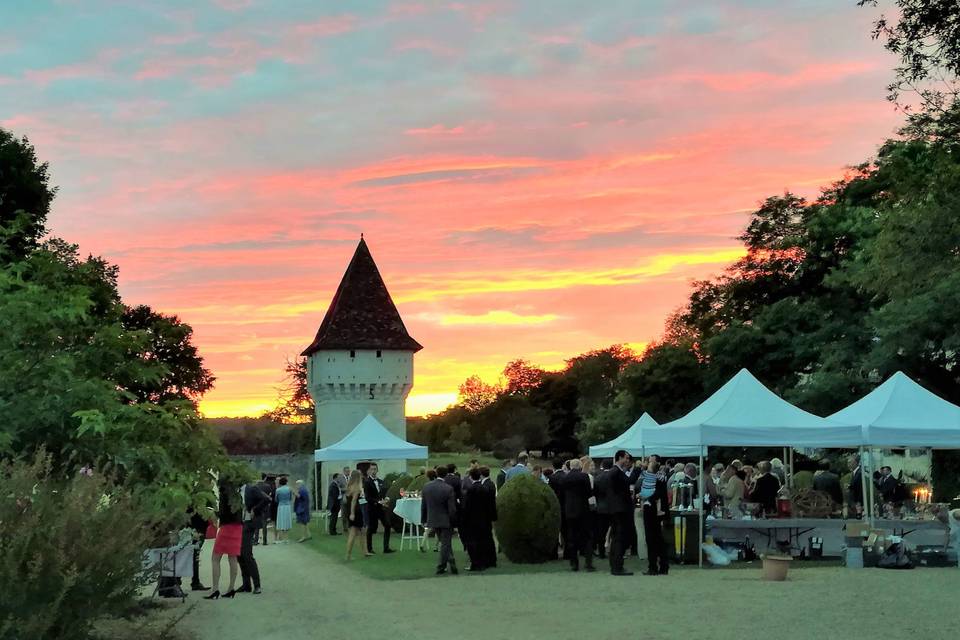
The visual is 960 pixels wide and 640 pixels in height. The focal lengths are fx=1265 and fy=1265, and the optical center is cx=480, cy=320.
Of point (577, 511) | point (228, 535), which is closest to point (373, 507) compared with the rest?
point (577, 511)

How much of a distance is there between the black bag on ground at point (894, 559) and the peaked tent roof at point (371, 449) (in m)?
15.4

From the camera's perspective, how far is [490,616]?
1472 cm

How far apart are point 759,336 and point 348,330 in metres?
26.5

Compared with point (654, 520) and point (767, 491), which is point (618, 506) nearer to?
point (654, 520)

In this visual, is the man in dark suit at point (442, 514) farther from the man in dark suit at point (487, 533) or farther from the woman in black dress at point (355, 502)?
the woman in black dress at point (355, 502)

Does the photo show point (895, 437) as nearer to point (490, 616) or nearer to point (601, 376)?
point (490, 616)

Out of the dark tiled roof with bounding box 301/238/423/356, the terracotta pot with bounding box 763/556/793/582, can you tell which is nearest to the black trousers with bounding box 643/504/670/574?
the terracotta pot with bounding box 763/556/793/582

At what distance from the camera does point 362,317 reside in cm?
6875

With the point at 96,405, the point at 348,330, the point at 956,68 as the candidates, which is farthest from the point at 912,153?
the point at 348,330

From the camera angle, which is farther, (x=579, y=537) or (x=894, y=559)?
(x=579, y=537)

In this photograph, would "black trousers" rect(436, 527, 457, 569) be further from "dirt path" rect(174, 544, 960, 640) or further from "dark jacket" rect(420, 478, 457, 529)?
"dirt path" rect(174, 544, 960, 640)

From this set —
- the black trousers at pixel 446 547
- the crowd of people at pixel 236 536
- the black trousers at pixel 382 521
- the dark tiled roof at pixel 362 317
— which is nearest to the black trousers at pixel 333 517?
the black trousers at pixel 382 521

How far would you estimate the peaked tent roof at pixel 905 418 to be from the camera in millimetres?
21609

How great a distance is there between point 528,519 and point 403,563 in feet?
9.42
